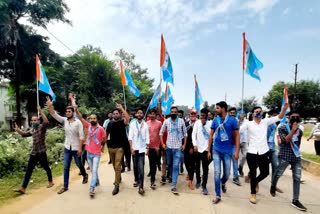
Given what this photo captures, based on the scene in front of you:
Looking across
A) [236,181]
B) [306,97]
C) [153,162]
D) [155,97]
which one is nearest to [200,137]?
[153,162]

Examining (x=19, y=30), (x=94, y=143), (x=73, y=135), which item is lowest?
(x=94, y=143)

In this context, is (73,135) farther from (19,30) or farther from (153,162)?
(19,30)

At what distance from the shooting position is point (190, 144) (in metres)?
6.33

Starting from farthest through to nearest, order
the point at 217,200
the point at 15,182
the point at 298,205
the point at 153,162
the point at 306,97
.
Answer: the point at 306,97 → the point at 15,182 → the point at 153,162 → the point at 217,200 → the point at 298,205

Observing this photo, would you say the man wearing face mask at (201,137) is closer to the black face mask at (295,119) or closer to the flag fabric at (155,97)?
the black face mask at (295,119)

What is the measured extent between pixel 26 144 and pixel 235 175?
7.93 meters

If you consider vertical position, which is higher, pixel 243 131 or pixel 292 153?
pixel 243 131

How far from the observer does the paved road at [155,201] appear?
4531mm

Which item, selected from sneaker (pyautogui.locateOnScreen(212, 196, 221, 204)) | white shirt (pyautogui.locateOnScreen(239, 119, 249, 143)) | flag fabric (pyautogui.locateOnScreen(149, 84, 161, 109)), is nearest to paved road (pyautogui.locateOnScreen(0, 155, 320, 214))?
sneaker (pyautogui.locateOnScreen(212, 196, 221, 204))

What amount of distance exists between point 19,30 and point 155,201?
2407 cm

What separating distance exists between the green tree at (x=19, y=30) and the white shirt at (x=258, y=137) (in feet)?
73.1

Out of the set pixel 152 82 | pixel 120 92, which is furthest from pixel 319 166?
pixel 152 82

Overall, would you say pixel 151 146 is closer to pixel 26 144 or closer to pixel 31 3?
pixel 26 144

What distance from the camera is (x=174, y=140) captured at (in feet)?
18.9
